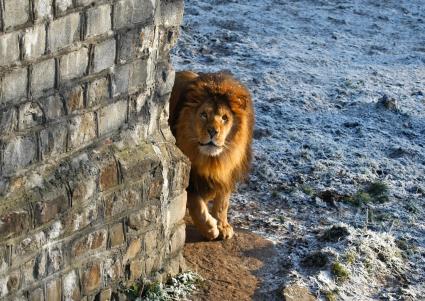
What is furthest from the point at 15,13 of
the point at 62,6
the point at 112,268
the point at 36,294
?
the point at 112,268

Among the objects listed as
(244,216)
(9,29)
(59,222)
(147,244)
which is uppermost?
(9,29)

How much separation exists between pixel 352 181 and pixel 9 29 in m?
4.13

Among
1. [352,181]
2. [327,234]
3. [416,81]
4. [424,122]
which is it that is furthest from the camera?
[416,81]

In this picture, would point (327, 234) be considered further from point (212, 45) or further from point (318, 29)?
point (318, 29)

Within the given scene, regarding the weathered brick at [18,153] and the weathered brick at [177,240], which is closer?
the weathered brick at [18,153]

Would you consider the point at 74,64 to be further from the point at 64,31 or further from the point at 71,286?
the point at 71,286

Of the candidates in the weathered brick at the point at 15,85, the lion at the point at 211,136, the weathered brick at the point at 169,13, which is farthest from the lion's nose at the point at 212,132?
the weathered brick at the point at 15,85

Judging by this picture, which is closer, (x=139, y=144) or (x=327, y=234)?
(x=139, y=144)

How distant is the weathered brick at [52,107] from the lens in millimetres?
4552

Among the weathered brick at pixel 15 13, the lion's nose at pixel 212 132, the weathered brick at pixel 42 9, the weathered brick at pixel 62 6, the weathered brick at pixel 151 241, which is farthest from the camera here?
the lion's nose at pixel 212 132

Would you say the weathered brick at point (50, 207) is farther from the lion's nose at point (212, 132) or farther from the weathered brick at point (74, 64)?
the lion's nose at point (212, 132)

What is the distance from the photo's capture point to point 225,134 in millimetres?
6270

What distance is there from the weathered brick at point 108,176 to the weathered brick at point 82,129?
0.19 metres

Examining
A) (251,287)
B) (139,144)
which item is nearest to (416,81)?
(251,287)
